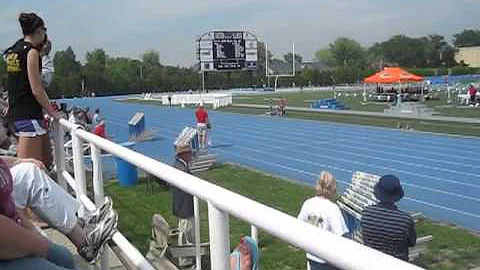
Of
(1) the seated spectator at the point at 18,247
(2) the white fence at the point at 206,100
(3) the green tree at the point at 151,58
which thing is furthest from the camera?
(3) the green tree at the point at 151,58

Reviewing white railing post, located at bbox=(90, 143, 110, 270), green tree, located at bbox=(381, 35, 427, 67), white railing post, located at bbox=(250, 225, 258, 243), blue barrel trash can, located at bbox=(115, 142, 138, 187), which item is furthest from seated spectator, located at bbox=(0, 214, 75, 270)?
green tree, located at bbox=(381, 35, 427, 67)

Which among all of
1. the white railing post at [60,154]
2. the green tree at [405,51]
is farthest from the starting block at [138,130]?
the green tree at [405,51]

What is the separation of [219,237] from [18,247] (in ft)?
2.21

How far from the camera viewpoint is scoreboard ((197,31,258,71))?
5562 centimetres

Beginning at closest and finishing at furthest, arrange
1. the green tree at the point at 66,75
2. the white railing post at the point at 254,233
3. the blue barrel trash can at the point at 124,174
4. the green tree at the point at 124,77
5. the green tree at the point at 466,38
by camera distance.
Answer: the white railing post at the point at 254,233, the blue barrel trash can at the point at 124,174, the green tree at the point at 66,75, the green tree at the point at 124,77, the green tree at the point at 466,38

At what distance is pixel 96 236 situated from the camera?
2693 millimetres

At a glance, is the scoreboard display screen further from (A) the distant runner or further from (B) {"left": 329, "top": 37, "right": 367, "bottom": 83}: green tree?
(B) {"left": 329, "top": 37, "right": 367, "bottom": 83}: green tree

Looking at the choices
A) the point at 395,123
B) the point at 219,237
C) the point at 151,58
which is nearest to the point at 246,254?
the point at 219,237

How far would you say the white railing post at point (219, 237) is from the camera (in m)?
1.79

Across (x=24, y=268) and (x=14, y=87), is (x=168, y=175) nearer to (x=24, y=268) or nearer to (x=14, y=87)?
(x=24, y=268)

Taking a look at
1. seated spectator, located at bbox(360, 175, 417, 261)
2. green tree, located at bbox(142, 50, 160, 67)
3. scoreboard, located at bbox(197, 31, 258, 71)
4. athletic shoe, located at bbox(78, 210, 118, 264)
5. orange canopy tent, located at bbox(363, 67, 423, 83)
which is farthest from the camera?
green tree, located at bbox(142, 50, 160, 67)

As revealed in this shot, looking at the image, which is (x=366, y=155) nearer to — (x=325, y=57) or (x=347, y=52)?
(x=347, y=52)

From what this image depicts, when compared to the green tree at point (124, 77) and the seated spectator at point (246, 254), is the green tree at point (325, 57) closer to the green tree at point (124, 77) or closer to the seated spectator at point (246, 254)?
the green tree at point (124, 77)

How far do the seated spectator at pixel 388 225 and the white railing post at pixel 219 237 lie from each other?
10.2 feet
